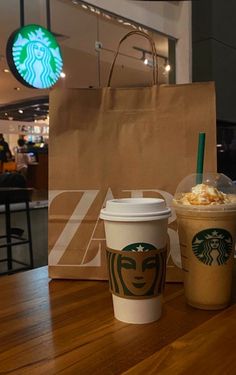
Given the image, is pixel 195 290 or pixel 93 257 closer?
pixel 195 290

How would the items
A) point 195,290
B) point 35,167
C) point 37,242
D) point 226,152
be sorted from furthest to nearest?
point 35,167, point 37,242, point 226,152, point 195,290

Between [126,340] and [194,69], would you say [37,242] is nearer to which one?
[194,69]

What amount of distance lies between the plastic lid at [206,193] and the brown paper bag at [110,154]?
0.16 feet

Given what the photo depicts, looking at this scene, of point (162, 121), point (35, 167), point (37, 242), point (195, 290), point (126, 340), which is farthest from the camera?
point (35, 167)

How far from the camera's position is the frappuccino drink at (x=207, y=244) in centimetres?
56

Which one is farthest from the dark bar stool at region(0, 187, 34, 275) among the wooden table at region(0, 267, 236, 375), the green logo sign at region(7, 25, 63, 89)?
the wooden table at region(0, 267, 236, 375)

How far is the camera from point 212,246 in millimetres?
563

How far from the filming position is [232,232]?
58 centimetres

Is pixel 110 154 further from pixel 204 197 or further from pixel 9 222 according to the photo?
pixel 9 222

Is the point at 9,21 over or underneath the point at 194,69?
over

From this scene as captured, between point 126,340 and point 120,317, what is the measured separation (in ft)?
0.20

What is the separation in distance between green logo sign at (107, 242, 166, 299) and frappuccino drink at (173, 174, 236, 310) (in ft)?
0.22

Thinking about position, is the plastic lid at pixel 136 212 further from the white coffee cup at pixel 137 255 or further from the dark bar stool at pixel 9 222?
the dark bar stool at pixel 9 222

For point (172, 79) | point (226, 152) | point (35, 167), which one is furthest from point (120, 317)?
point (35, 167)
